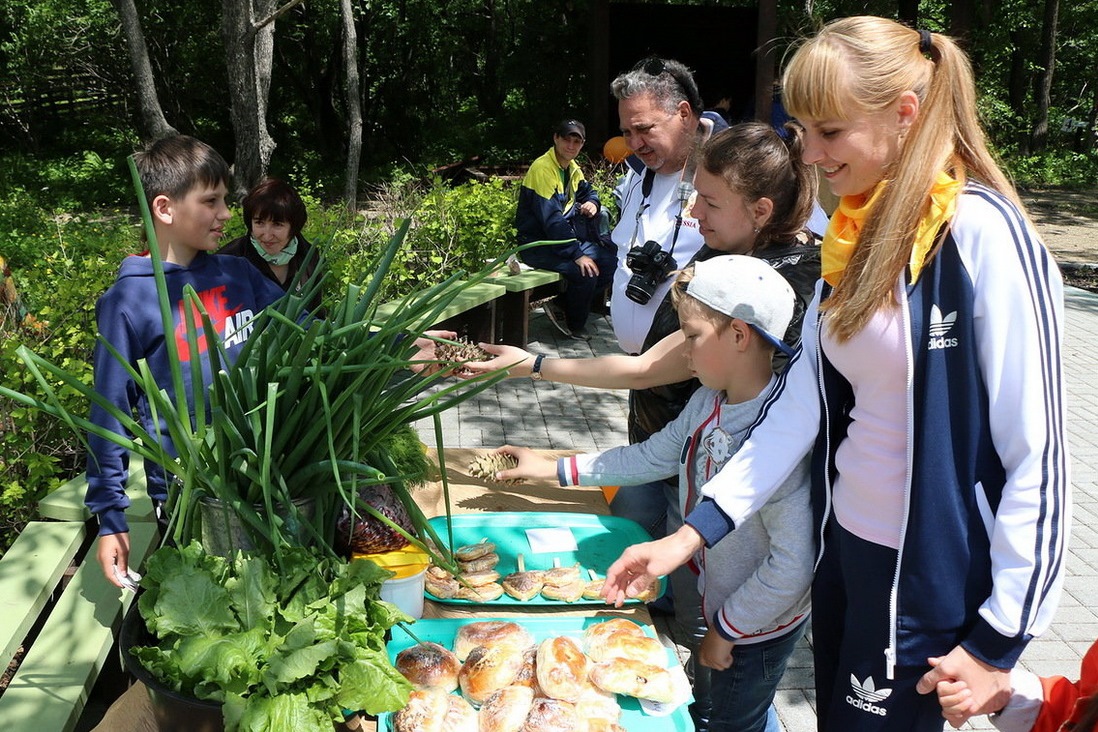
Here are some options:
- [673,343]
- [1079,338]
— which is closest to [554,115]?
[1079,338]

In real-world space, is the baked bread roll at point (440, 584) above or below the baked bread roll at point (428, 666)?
below

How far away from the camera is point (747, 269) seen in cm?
187

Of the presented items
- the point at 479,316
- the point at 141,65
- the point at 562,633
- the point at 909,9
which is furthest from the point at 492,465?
the point at 909,9

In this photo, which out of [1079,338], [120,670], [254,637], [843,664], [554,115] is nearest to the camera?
[254,637]

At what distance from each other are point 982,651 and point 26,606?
2.05 m

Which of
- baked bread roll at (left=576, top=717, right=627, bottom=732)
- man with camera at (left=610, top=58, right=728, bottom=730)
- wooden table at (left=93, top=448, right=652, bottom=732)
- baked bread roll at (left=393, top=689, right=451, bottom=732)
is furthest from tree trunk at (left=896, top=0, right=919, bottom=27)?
baked bread roll at (left=393, top=689, right=451, bottom=732)

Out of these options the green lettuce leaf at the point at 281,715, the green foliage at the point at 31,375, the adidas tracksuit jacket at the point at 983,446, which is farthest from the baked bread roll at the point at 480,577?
the green foliage at the point at 31,375

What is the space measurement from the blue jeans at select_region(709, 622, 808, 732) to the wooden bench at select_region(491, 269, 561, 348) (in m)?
4.47

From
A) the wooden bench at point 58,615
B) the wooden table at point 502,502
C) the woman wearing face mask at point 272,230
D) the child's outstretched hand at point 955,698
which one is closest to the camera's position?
the child's outstretched hand at point 955,698

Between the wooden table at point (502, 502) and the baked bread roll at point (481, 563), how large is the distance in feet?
0.32

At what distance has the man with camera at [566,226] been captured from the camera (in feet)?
22.0

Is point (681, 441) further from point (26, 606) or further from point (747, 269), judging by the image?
point (26, 606)

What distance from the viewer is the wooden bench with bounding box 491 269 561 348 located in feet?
20.9

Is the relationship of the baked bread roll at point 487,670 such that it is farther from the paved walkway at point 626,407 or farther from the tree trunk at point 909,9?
the tree trunk at point 909,9
